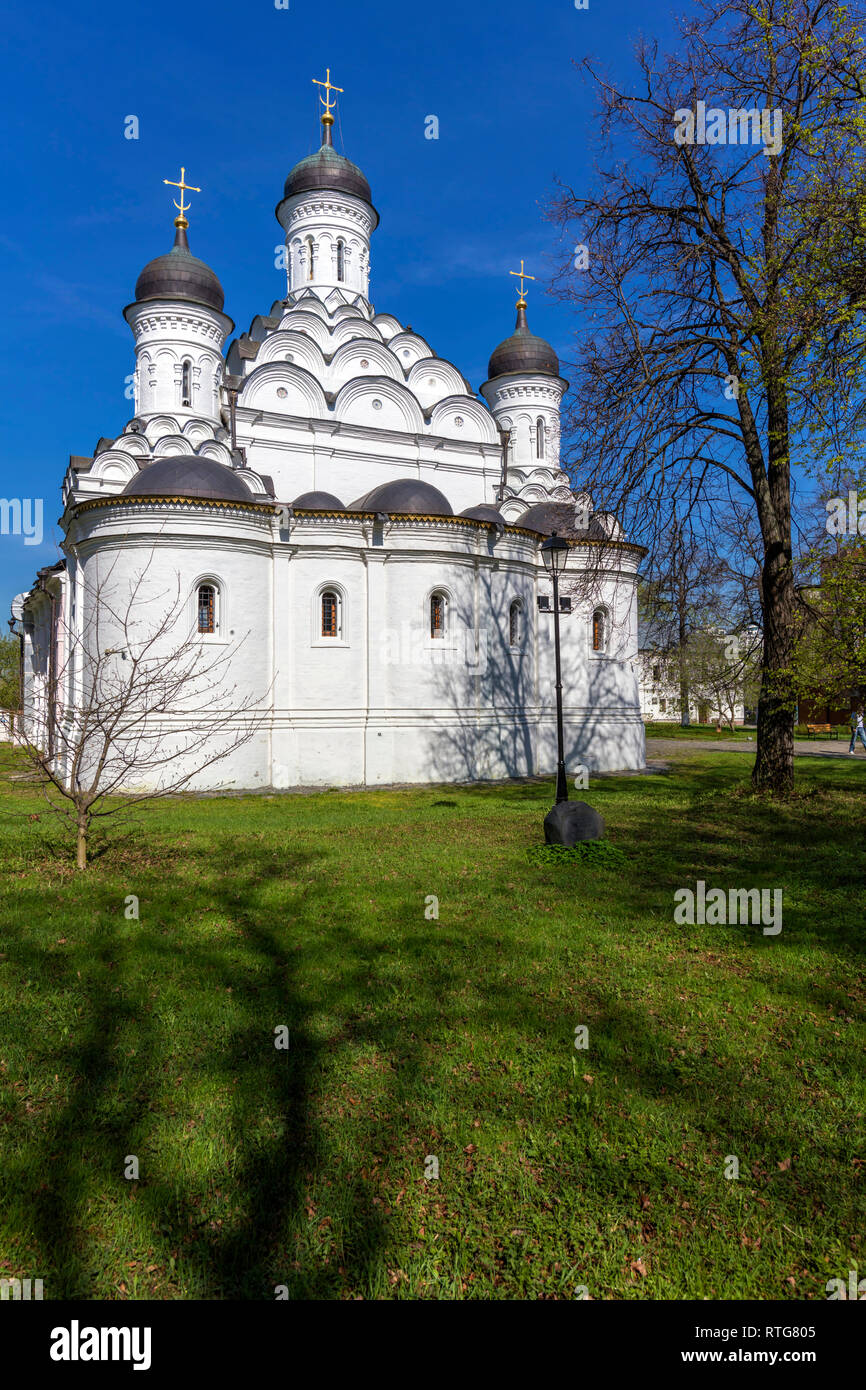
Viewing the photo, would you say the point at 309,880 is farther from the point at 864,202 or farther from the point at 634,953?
the point at 864,202

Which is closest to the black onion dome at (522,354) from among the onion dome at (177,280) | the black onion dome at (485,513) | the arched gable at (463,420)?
the arched gable at (463,420)

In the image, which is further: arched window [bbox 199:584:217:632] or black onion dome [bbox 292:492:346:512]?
black onion dome [bbox 292:492:346:512]

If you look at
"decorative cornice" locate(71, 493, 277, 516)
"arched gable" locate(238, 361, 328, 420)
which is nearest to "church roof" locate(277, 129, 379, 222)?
"arched gable" locate(238, 361, 328, 420)

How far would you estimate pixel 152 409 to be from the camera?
2319 cm

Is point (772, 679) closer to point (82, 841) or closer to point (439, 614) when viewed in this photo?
point (439, 614)

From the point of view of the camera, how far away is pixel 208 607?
16.5m

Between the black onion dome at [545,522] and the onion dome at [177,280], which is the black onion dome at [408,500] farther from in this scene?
the onion dome at [177,280]

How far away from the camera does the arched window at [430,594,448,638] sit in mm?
18000

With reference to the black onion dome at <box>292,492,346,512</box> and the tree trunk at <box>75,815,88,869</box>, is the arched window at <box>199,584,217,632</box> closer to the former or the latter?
the black onion dome at <box>292,492,346,512</box>

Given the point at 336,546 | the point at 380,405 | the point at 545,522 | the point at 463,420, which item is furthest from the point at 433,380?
the point at 336,546

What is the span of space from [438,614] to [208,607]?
5.29 m

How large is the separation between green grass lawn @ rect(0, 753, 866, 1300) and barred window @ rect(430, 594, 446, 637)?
36.7 ft

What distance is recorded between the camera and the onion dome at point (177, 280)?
23328 millimetres

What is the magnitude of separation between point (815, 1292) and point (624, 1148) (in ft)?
2.75
